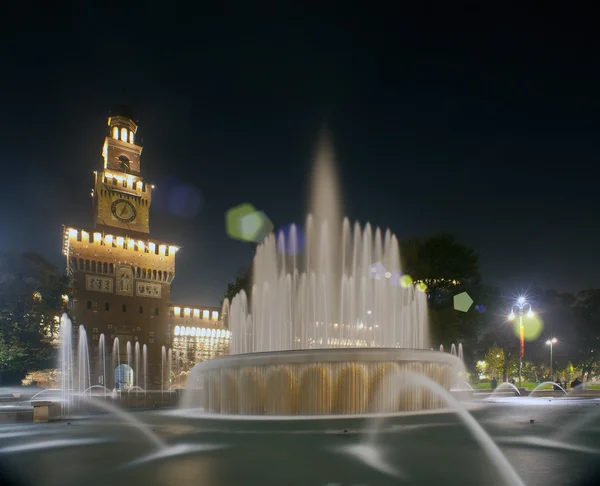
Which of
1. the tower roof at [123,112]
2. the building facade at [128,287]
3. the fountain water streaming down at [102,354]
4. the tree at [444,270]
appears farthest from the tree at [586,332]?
the tower roof at [123,112]

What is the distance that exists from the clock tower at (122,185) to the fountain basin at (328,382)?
154 feet

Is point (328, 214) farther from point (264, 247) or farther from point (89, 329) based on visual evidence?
point (89, 329)

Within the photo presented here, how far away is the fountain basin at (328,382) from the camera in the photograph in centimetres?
1475

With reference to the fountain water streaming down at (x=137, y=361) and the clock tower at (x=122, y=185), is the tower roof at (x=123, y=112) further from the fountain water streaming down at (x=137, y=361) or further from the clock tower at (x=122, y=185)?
the fountain water streaming down at (x=137, y=361)

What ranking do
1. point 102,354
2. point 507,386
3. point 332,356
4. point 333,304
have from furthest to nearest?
point 102,354, point 507,386, point 333,304, point 332,356

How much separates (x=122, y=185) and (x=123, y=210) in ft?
9.92

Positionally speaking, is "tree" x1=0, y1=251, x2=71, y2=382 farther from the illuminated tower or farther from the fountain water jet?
the fountain water jet

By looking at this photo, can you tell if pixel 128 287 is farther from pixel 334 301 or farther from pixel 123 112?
pixel 334 301

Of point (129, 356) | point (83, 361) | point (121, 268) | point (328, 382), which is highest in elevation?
point (121, 268)

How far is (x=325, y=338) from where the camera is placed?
23500 mm

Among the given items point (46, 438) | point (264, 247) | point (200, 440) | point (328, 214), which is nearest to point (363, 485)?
point (200, 440)

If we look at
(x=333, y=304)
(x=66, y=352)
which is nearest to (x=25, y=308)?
(x=66, y=352)

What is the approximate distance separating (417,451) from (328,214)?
66.2ft

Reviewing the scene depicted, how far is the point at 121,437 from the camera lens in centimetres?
1129
